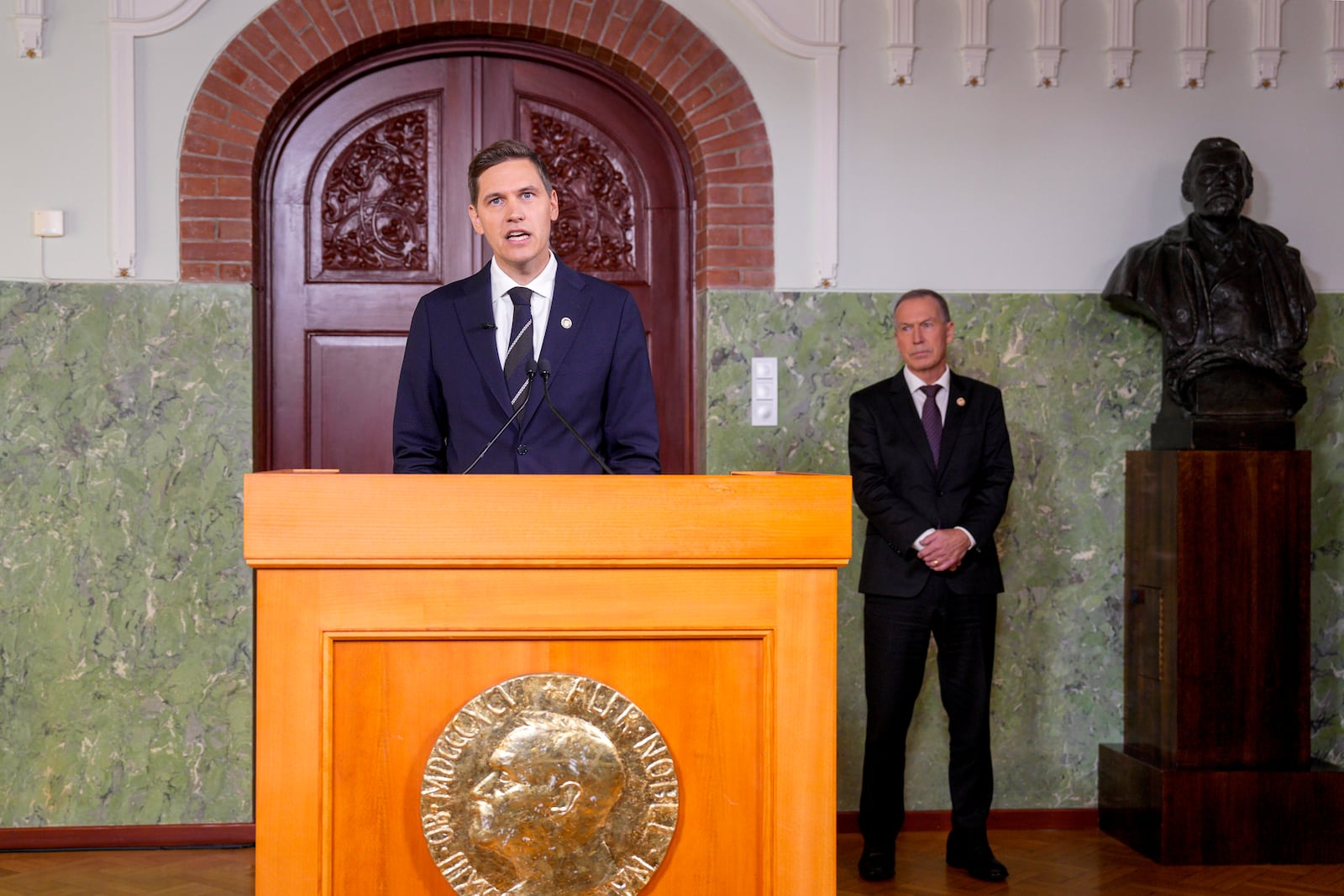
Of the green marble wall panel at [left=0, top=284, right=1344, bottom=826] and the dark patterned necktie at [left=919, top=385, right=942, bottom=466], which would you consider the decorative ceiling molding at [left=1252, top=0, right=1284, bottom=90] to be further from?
the green marble wall panel at [left=0, top=284, right=1344, bottom=826]

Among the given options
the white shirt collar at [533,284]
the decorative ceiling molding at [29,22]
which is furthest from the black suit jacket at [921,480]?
the decorative ceiling molding at [29,22]

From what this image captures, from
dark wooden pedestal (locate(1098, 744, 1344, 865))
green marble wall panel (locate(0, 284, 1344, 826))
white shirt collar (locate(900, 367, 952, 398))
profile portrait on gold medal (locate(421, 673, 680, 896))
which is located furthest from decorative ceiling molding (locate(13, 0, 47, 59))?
dark wooden pedestal (locate(1098, 744, 1344, 865))

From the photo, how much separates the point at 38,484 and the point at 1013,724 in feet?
11.5

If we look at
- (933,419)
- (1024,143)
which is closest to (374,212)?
(933,419)

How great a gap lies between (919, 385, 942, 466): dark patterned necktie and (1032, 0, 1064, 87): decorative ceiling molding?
1.34m

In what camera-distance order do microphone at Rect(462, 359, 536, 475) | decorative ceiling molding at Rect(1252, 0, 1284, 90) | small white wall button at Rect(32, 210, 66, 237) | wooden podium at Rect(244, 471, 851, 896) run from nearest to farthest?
1. wooden podium at Rect(244, 471, 851, 896)
2. microphone at Rect(462, 359, 536, 475)
3. small white wall button at Rect(32, 210, 66, 237)
4. decorative ceiling molding at Rect(1252, 0, 1284, 90)

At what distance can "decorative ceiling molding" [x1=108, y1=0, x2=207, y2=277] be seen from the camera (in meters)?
4.02

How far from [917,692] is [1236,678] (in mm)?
1074

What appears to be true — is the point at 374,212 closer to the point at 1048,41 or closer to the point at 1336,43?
the point at 1048,41

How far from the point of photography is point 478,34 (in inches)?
170

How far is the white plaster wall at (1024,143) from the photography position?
14.1 ft

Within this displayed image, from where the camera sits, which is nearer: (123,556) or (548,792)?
(548,792)

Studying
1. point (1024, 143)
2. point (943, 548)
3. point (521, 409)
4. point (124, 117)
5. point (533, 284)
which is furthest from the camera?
point (1024, 143)

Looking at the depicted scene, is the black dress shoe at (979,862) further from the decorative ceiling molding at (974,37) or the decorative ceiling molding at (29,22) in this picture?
the decorative ceiling molding at (29,22)
